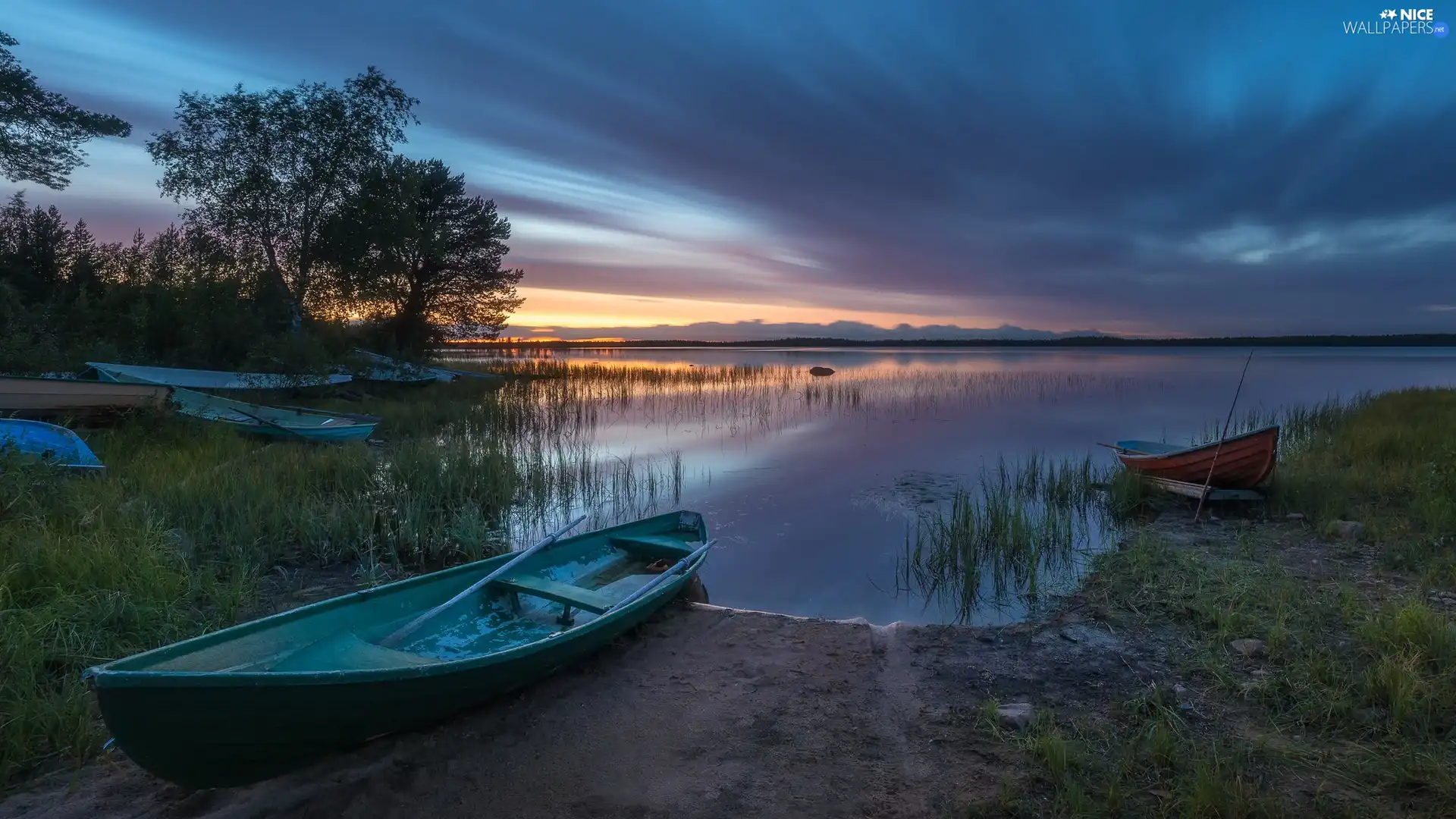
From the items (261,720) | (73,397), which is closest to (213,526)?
(261,720)

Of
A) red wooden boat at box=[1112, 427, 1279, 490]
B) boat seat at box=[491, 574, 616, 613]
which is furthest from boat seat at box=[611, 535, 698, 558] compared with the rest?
red wooden boat at box=[1112, 427, 1279, 490]

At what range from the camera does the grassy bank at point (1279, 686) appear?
10.4 ft

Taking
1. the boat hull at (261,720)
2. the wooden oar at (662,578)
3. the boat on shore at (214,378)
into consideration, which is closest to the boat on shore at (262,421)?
the boat on shore at (214,378)

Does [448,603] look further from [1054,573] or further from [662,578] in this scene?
[1054,573]

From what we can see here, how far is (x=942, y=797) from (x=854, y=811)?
471 millimetres

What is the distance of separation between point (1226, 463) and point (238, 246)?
27.0 m

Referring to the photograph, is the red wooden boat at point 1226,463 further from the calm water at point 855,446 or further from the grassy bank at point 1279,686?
the calm water at point 855,446

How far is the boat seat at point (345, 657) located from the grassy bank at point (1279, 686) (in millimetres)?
3462

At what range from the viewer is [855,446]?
16016 mm

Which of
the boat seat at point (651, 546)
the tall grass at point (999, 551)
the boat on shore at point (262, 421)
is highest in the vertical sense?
the boat on shore at point (262, 421)

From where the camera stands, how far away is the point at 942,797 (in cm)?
339

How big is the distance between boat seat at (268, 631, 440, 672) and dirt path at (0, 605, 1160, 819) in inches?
17.8

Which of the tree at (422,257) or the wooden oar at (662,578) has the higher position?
the tree at (422,257)

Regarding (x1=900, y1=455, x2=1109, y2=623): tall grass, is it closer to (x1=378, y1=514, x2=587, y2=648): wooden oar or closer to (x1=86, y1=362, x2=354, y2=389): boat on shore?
(x1=378, y1=514, x2=587, y2=648): wooden oar
